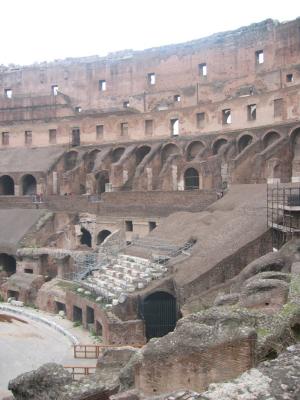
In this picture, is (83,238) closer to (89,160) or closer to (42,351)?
(89,160)

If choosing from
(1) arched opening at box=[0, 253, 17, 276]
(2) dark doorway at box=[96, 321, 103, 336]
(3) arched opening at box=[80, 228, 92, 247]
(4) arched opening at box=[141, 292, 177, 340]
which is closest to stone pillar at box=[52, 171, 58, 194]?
(3) arched opening at box=[80, 228, 92, 247]

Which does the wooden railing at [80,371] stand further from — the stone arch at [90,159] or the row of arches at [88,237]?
the stone arch at [90,159]

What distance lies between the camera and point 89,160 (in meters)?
39.9

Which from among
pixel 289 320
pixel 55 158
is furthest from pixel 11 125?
pixel 289 320

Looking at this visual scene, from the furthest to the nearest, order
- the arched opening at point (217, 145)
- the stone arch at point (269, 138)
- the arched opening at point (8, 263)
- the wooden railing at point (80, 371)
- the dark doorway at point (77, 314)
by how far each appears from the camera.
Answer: the arched opening at point (217, 145)
the stone arch at point (269, 138)
the arched opening at point (8, 263)
the dark doorway at point (77, 314)
the wooden railing at point (80, 371)

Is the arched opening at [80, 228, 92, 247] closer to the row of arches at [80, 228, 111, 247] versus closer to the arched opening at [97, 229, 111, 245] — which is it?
the row of arches at [80, 228, 111, 247]

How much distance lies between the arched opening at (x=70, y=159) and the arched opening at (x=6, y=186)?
488 centimetres

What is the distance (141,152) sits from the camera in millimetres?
38312

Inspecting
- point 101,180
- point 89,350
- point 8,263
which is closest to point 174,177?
point 101,180

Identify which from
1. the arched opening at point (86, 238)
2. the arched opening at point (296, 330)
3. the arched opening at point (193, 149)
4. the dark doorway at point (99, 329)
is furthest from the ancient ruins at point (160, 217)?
the dark doorway at point (99, 329)

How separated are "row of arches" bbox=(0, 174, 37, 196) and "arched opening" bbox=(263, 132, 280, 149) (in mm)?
18989

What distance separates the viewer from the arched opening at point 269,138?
30.8 metres

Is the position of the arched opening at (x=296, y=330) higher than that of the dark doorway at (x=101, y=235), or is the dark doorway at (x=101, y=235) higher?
the arched opening at (x=296, y=330)

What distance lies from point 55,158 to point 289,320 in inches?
1314
